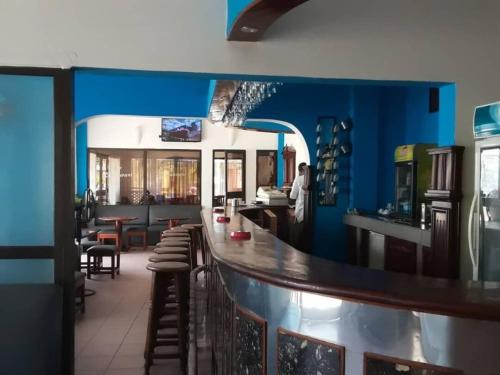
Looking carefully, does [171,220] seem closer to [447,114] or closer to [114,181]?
[114,181]

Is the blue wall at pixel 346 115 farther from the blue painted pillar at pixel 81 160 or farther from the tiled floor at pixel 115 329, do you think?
the blue painted pillar at pixel 81 160

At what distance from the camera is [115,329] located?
4.72 metres

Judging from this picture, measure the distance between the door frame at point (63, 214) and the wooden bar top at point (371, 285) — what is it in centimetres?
125

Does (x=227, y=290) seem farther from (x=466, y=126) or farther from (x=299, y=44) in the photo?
(x=466, y=126)

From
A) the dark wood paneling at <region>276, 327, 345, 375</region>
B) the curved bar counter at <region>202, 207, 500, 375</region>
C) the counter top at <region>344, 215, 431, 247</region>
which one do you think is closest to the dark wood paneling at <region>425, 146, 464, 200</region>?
the counter top at <region>344, 215, 431, 247</region>

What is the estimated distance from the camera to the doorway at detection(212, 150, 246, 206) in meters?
12.0

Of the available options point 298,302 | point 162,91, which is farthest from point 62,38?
point 162,91

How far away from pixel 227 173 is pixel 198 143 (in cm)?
108

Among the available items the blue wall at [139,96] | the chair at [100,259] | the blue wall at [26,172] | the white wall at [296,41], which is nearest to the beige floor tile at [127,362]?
the blue wall at [26,172]

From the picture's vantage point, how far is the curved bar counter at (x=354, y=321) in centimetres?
167

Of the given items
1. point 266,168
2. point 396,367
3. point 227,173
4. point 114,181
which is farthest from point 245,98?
point 114,181

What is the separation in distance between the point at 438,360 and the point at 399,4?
2798mm

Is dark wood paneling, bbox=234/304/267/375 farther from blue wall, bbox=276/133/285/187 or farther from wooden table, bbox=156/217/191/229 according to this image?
blue wall, bbox=276/133/285/187

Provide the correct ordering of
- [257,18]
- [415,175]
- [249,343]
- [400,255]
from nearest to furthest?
1. [249,343]
2. [257,18]
3. [400,255]
4. [415,175]
